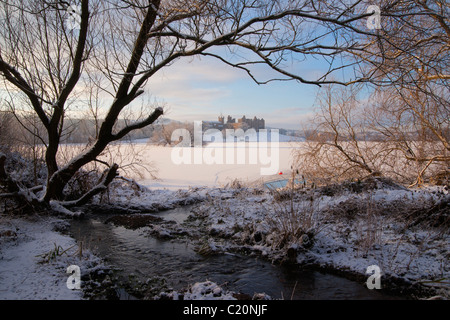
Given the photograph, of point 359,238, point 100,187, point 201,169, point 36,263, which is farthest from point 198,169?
point 36,263

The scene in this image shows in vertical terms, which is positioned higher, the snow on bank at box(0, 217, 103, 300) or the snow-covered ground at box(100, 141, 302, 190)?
the snow-covered ground at box(100, 141, 302, 190)

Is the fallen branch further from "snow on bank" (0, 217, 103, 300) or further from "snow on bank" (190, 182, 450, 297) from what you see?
"snow on bank" (190, 182, 450, 297)

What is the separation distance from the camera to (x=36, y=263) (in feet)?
15.3

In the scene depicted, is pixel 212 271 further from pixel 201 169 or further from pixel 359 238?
pixel 201 169

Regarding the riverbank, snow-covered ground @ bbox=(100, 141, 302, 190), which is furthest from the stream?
snow-covered ground @ bbox=(100, 141, 302, 190)

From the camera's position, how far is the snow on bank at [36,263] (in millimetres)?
3816

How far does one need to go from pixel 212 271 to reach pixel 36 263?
A: 2832 millimetres

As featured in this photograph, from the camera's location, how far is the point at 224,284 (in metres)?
4.48

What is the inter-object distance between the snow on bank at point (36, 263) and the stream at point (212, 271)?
521 millimetres

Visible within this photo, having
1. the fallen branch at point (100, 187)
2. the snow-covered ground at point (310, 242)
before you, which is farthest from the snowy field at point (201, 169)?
the snow-covered ground at point (310, 242)

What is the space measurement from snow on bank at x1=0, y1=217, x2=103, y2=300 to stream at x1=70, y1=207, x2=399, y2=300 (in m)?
0.52

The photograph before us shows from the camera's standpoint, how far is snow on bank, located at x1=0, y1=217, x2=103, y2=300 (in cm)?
382
